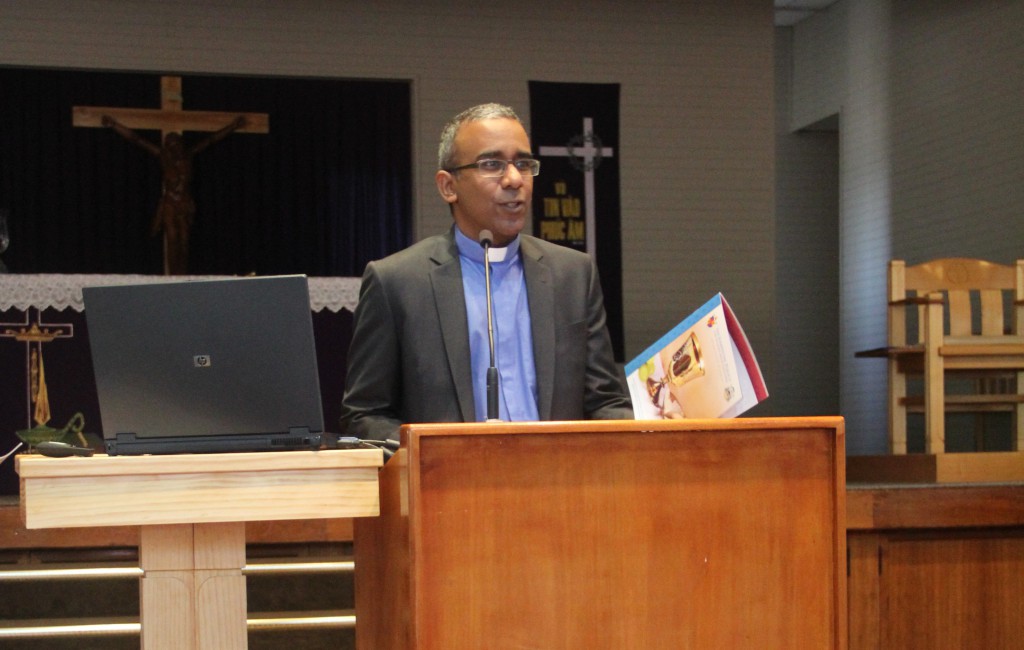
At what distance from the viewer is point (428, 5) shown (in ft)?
25.4

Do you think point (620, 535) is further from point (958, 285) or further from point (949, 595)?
point (958, 285)

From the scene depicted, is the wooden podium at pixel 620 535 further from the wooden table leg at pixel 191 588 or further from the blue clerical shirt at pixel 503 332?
the blue clerical shirt at pixel 503 332

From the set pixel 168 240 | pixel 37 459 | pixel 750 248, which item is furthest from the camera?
pixel 750 248

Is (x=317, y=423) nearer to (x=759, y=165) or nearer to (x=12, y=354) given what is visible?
(x=12, y=354)

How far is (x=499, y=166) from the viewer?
238 centimetres

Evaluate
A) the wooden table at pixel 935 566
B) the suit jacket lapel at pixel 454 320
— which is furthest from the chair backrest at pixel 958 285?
the suit jacket lapel at pixel 454 320

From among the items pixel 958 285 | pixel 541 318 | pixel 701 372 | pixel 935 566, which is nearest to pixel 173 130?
A: pixel 958 285

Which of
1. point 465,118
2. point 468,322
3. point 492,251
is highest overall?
point 465,118

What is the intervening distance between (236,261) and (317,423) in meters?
6.86

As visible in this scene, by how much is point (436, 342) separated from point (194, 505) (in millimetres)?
872

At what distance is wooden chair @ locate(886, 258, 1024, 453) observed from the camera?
5.11 meters

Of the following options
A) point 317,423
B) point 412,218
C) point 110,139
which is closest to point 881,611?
point 317,423

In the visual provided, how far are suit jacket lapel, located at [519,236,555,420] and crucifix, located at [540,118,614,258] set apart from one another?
5.11m

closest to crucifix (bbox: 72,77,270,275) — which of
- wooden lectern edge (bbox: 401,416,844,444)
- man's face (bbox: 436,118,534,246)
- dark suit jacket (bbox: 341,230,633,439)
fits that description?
dark suit jacket (bbox: 341,230,633,439)
